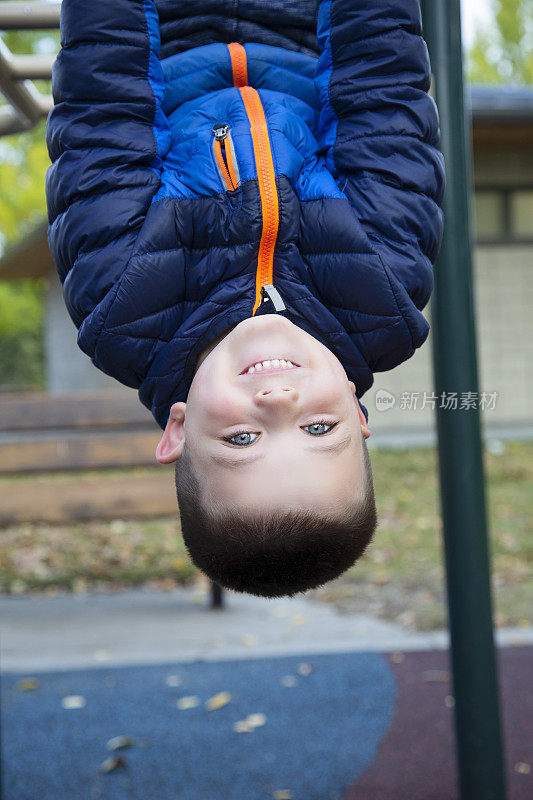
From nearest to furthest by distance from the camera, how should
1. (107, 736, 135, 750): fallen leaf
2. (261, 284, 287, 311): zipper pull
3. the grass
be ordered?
(261, 284, 287, 311): zipper pull < (107, 736, 135, 750): fallen leaf < the grass

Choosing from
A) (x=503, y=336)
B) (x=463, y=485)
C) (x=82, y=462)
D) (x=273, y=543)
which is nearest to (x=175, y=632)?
(x=82, y=462)

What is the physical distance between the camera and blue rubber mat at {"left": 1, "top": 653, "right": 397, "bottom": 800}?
10.1 feet

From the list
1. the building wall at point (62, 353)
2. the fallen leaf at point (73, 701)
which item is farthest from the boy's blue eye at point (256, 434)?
the building wall at point (62, 353)

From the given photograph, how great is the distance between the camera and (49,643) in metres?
4.33

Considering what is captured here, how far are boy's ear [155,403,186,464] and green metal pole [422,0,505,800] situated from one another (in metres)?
1.28

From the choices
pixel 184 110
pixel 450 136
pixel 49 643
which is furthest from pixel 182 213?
pixel 49 643

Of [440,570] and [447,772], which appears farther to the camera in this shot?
[440,570]

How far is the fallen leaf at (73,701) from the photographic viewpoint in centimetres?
368

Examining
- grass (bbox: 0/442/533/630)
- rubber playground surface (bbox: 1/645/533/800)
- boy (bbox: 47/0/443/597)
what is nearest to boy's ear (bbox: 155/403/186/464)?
boy (bbox: 47/0/443/597)

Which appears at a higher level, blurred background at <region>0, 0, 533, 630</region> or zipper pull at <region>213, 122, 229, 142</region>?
zipper pull at <region>213, 122, 229, 142</region>

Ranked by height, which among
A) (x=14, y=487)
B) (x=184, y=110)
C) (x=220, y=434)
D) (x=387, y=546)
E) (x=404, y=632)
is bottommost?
(x=387, y=546)

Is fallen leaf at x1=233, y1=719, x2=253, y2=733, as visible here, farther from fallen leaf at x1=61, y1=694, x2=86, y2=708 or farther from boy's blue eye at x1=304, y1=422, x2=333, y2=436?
boy's blue eye at x1=304, y1=422, x2=333, y2=436

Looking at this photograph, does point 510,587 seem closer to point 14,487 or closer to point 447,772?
point 447,772

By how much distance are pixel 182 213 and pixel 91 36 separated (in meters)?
0.33
